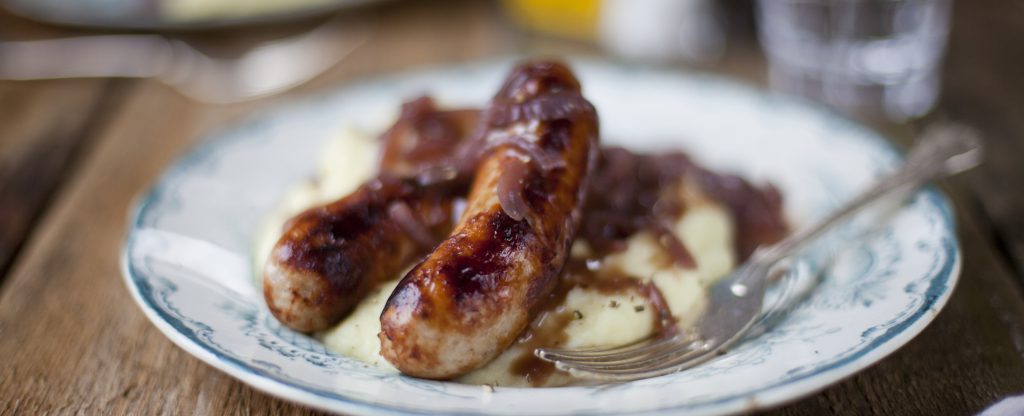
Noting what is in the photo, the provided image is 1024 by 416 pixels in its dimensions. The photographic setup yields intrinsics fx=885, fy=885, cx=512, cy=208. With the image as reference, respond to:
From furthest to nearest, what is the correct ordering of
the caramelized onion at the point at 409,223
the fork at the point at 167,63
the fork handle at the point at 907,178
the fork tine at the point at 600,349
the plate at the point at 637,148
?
the fork at the point at 167,63 → the fork handle at the point at 907,178 → the caramelized onion at the point at 409,223 → the fork tine at the point at 600,349 → the plate at the point at 637,148

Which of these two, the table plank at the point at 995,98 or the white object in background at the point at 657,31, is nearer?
the table plank at the point at 995,98

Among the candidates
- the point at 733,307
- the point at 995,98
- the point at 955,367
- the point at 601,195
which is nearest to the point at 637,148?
the point at 601,195

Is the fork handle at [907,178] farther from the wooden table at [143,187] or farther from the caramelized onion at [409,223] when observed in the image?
the caramelized onion at [409,223]

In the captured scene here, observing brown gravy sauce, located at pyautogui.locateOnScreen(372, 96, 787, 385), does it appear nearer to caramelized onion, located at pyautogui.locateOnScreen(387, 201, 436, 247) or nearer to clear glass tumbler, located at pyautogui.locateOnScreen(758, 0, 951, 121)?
caramelized onion, located at pyautogui.locateOnScreen(387, 201, 436, 247)

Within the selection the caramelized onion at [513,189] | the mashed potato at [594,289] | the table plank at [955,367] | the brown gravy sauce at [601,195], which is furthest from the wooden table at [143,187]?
the caramelized onion at [513,189]

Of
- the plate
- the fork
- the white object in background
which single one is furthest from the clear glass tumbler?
the fork

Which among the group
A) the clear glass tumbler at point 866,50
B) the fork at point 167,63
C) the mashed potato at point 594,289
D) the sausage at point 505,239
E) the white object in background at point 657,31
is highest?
the sausage at point 505,239

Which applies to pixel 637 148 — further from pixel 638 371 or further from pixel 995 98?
pixel 995 98
